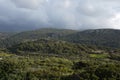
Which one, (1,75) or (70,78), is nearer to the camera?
(70,78)

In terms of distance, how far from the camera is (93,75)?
7538cm

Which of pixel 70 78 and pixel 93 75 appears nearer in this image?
pixel 93 75

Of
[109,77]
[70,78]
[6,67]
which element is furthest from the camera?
[6,67]

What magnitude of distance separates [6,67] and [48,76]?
22.8 meters

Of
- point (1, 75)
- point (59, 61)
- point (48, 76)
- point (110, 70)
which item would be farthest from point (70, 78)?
point (59, 61)

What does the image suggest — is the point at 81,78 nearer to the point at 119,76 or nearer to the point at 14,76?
the point at 119,76

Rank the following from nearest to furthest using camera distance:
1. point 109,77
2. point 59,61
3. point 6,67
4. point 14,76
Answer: point 109,77 → point 14,76 → point 6,67 → point 59,61

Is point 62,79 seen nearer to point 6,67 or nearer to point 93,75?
point 93,75

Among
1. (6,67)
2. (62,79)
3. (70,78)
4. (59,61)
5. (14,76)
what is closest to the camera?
(70,78)

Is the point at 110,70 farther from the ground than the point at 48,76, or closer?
farther from the ground

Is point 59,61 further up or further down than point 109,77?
further down

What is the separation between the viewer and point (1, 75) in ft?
338

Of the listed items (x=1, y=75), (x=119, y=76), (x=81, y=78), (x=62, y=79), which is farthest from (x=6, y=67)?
(x=119, y=76)

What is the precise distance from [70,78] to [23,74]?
26782 mm
